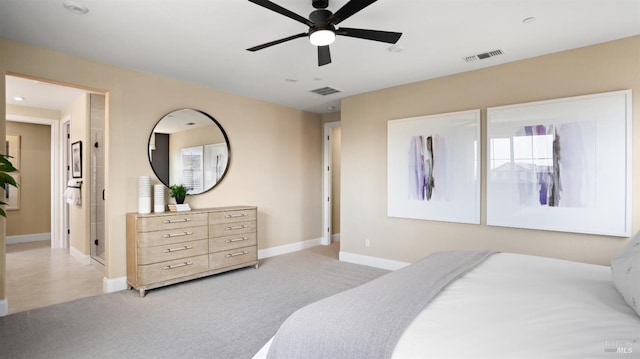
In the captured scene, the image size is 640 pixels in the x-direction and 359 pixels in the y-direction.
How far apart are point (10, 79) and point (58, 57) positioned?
157 cm

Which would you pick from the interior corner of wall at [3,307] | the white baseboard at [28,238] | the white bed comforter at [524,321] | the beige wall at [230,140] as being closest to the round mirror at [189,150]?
the beige wall at [230,140]

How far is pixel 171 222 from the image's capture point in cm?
372

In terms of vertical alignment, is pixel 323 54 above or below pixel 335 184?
above

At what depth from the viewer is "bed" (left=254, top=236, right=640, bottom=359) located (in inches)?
40.5

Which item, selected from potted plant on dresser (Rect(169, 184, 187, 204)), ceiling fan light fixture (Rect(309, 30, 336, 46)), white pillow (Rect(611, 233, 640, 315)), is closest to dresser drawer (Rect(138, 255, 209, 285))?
potted plant on dresser (Rect(169, 184, 187, 204))

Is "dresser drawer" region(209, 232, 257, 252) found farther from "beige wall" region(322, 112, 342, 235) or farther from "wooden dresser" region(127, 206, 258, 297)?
"beige wall" region(322, 112, 342, 235)

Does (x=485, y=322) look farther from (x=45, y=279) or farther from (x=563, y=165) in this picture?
(x=45, y=279)

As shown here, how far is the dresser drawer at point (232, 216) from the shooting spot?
4133 millimetres

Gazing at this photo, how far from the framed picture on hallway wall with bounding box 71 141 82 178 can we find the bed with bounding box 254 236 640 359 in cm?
515

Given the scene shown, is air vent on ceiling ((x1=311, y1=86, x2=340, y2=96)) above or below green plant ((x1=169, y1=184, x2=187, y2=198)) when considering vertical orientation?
above

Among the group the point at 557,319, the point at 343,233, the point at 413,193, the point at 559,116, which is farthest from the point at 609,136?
the point at 343,233

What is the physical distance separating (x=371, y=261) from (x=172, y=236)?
8.97 ft

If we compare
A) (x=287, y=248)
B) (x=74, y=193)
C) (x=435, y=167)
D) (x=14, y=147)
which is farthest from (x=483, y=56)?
(x=14, y=147)

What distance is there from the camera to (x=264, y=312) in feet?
9.96
